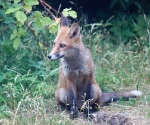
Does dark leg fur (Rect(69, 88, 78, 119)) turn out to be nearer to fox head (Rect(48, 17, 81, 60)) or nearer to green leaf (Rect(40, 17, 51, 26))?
fox head (Rect(48, 17, 81, 60))

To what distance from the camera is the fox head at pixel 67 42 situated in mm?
6532

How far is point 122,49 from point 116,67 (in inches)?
35.2

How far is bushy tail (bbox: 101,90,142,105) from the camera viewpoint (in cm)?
712

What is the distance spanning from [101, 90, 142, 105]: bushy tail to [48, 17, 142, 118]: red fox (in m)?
0.12

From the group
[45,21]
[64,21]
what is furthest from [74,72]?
[45,21]

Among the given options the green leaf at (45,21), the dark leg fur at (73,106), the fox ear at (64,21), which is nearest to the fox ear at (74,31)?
the fox ear at (64,21)

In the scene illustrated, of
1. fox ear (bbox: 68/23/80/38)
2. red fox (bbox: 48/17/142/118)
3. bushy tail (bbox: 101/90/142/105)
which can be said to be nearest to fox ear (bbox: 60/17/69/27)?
red fox (bbox: 48/17/142/118)

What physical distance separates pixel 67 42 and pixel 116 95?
4.30 ft

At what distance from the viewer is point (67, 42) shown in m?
6.62

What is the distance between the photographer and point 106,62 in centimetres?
834

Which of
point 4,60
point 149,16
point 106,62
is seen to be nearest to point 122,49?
point 106,62

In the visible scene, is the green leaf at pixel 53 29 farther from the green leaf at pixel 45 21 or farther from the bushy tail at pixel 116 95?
the bushy tail at pixel 116 95

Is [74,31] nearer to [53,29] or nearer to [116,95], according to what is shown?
[53,29]

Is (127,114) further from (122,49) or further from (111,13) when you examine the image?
(111,13)
